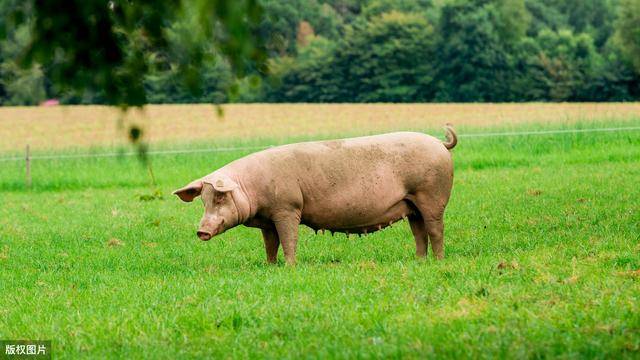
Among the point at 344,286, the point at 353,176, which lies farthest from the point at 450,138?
the point at 344,286

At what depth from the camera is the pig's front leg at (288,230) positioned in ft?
39.4

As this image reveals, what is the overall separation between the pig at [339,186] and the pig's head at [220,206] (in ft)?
0.06

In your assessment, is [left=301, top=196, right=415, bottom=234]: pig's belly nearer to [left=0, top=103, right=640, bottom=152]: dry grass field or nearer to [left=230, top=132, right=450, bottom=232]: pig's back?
[left=230, top=132, right=450, bottom=232]: pig's back

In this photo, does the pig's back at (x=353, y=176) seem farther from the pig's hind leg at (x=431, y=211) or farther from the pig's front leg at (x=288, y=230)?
the pig's front leg at (x=288, y=230)

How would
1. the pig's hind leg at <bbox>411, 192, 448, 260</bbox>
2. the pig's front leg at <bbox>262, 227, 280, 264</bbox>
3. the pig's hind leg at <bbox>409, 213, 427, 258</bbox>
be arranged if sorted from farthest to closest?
the pig's hind leg at <bbox>409, 213, 427, 258</bbox>, the pig's front leg at <bbox>262, 227, 280, 264</bbox>, the pig's hind leg at <bbox>411, 192, 448, 260</bbox>

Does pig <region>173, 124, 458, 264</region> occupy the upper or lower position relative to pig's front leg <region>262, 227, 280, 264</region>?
upper

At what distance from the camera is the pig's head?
38.4 feet

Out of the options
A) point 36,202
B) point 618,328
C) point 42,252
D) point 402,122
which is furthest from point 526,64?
point 618,328

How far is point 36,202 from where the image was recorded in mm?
23312

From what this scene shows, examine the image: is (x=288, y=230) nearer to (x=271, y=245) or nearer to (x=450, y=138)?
(x=271, y=245)

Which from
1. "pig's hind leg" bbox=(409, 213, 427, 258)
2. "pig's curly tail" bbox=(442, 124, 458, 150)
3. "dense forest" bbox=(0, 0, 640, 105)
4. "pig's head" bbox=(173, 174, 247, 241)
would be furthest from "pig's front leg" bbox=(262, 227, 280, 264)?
"dense forest" bbox=(0, 0, 640, 105)

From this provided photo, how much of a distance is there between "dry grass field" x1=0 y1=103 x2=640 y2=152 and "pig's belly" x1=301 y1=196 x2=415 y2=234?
75.8ft

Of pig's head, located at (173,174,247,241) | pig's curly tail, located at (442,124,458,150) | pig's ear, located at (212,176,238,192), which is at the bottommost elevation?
pig's head, located at (173,174,247,241)

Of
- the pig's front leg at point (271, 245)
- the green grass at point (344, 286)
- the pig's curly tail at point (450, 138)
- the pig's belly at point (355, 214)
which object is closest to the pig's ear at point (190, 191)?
the green grass at point (344, 286)
